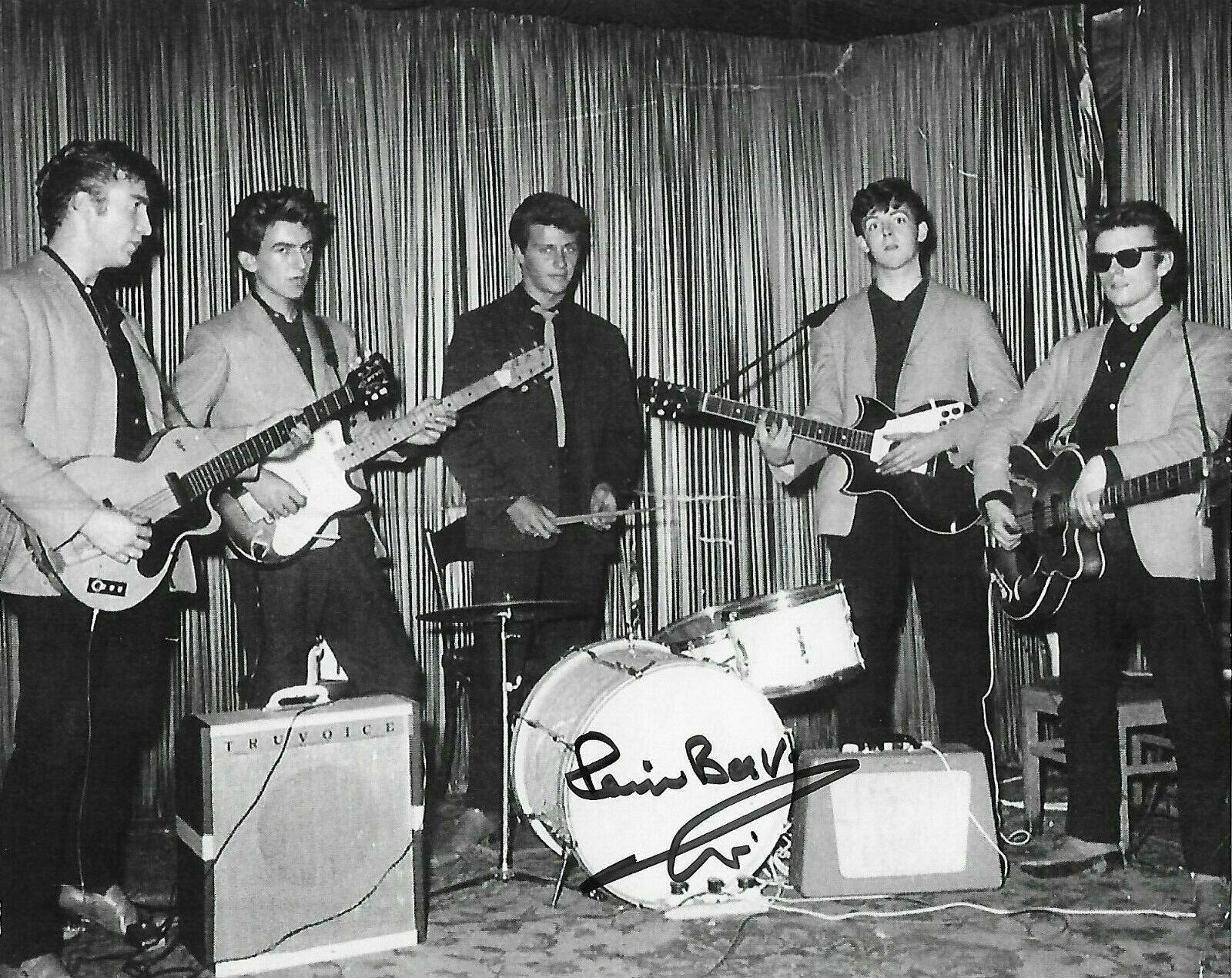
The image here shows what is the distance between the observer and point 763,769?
372 cm

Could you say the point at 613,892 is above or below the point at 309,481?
below

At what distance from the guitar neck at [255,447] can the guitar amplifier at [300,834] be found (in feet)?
2.11

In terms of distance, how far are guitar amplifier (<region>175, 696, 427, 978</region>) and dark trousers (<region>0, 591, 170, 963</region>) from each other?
0.26 metres

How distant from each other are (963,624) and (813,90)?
234 cm

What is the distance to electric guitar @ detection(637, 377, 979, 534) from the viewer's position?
433 cm

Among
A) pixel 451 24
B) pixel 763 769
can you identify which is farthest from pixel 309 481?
pixel 451 24

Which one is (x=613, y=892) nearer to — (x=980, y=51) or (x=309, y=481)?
(x=309, y=481)

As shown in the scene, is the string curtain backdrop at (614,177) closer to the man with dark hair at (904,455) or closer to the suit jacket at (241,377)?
the suit jacket at (241,377)

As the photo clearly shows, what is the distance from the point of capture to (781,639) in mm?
3943

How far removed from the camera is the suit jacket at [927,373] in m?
4.38

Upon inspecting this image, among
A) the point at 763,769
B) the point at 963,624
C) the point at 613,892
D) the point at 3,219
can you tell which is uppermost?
the point at 3,219

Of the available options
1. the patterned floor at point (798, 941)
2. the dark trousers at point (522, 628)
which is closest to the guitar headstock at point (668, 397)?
the dark trousers at point (522, 628)
